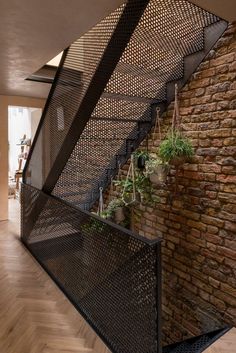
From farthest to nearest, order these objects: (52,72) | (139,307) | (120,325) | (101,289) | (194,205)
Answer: (52,72)
(194,205)
(101,289)
(120,325)
(139,307)

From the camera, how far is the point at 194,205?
2.84 metres

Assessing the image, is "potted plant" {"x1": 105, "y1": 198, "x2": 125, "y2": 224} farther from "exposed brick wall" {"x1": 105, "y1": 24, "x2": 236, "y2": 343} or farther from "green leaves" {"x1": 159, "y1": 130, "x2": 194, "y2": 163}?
"green leaves" {"x1": 159, "y1": 130, "x2": 194, "y2": 163}

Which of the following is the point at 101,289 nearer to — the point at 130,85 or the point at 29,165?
the point at 130,85

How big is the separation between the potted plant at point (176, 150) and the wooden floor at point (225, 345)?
4.82ft

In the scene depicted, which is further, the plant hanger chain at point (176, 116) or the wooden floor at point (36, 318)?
the plant hanger chain at point (176, 116)

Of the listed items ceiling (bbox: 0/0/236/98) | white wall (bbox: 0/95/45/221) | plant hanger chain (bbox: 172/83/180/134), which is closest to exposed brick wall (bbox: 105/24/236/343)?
plant hanger chain (bbox: 172/83/180/134)

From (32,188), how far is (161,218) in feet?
5.35

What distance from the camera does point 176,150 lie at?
2656mm

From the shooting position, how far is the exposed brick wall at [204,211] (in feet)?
8.14

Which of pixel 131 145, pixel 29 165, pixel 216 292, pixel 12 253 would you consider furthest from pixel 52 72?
pixel 216 292

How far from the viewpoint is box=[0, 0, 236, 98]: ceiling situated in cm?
193

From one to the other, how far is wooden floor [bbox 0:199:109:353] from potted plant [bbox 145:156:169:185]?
1391mm

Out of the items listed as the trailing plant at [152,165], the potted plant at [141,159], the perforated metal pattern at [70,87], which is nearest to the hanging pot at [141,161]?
the potted plant at [141,159]

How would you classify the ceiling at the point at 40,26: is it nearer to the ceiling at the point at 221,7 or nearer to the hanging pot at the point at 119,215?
the ceiling at the point at 221,7
